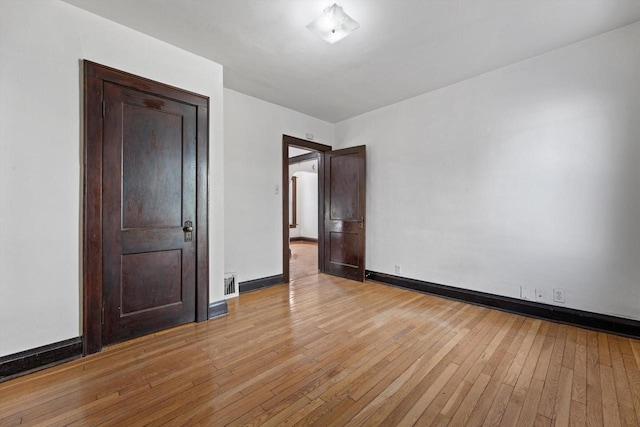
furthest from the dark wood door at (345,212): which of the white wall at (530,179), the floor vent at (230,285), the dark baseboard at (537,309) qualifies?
the floor vent at (230,285)

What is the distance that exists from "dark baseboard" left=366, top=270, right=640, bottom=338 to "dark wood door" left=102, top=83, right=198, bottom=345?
9.88 feet

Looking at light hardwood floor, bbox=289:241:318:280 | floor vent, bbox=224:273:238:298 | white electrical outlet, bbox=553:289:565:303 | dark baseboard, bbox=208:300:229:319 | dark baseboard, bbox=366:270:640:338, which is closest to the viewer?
dark baseboard, bbox=366:270:640:338

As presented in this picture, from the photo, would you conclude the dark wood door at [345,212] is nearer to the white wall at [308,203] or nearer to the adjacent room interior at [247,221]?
the adjacent room interior at [247,221]

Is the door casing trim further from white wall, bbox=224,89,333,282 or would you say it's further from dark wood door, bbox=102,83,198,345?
white wall, bbox=224,89,333,282

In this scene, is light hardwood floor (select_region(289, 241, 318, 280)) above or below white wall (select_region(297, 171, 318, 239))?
below

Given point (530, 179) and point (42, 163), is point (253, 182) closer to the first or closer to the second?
point (42, 163)

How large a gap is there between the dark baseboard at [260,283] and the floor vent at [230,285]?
0.21 meters

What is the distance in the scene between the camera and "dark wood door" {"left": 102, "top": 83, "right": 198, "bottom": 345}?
7.70ft

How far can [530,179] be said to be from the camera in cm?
299

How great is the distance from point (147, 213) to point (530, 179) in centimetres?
391

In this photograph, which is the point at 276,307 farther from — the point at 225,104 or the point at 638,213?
the point at 638,213

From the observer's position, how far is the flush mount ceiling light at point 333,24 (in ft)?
7.04

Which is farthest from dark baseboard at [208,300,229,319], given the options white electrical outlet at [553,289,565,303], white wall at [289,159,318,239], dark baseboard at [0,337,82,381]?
white wall at [289,159,318,239]

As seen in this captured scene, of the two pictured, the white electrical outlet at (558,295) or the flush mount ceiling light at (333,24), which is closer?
the flush mount ceiling light at (333,24)
